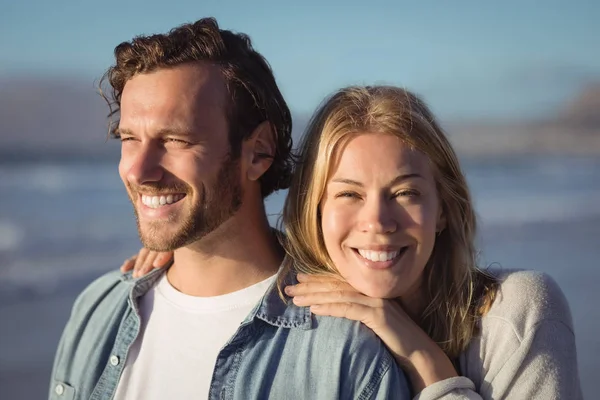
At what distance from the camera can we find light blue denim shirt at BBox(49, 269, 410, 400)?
118 inches

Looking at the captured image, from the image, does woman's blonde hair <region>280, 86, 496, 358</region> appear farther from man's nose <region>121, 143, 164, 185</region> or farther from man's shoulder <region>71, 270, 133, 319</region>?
man's shoulder <region>71, 270, 133, 319</region>

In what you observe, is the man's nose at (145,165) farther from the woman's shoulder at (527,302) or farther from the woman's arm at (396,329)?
the woman's shoulder at (527,302)

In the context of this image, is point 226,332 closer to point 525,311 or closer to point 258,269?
point 258,269

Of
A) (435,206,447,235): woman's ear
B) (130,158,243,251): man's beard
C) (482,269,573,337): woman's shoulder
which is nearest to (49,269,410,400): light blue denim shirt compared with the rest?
(130,158,243,251): man's beard

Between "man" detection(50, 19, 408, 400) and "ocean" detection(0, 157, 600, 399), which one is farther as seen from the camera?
"ocean" detection(0, 157, 600, 399)

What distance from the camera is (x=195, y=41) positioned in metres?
3.45

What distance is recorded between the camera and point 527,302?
3.16 m

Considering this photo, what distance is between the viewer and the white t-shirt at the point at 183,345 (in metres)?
3.26

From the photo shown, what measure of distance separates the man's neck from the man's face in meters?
0.10

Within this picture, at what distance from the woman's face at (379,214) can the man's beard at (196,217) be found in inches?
17.6

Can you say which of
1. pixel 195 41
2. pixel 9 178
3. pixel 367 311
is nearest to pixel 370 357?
pixel 367 311

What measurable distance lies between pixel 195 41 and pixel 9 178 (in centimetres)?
1206

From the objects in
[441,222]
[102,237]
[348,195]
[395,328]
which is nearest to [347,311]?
[395,328]

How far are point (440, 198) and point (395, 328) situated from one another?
1.90 ft
